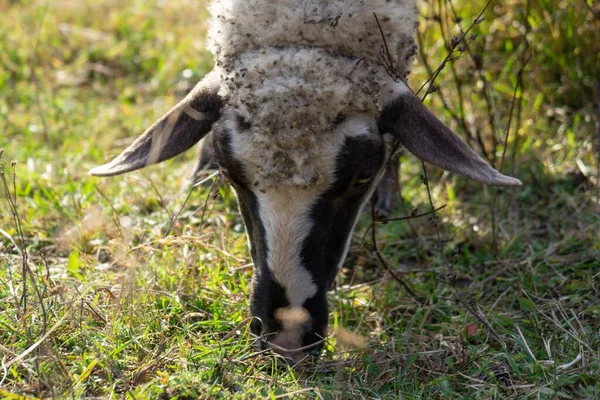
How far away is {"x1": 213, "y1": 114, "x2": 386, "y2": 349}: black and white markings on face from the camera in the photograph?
3.58 meters

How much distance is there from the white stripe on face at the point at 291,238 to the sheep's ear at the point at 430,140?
0.51 m

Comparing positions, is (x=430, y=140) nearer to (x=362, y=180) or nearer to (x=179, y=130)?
(x=362, y=180)

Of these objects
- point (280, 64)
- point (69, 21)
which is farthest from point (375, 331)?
point (69, 21)

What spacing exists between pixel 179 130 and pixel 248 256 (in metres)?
1.00

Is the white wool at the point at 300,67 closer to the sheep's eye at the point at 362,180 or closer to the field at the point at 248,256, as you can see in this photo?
the sheep's eye at the point at 362,180

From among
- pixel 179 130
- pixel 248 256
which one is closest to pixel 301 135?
pixel 179 130

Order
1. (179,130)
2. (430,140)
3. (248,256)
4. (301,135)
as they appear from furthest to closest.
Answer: (248,256) → (179,130) → (430,140) → (301,135)

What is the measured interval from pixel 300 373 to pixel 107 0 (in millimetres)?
6149

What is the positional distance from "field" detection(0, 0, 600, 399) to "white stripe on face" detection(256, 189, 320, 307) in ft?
1.01

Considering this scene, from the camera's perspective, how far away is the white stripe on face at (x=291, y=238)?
11.8 ft

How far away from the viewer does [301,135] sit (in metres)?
3.53

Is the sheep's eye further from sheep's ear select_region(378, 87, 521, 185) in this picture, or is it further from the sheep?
sheep's ear select_region(378, 87, 521, 185)

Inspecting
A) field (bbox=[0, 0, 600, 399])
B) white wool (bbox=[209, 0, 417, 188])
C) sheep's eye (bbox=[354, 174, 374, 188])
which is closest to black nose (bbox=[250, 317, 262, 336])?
field (bbox=[0, 0, 600, 399])

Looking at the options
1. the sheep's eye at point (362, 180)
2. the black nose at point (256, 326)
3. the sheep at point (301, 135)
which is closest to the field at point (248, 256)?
the black nose at point (256, 326)
